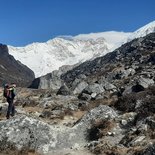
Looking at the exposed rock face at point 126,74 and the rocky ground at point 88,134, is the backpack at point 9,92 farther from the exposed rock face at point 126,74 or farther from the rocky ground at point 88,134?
the exposed rock face at point 126,74

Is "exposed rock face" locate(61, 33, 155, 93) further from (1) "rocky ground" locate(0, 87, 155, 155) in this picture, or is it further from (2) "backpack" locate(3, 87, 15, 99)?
(1) "rocky ground" locate(0, 87, 155, 155)

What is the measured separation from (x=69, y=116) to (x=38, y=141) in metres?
10.7

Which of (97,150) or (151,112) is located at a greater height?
(151,112)

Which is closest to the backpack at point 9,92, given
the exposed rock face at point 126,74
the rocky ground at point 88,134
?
the rocky ground at point 88,134

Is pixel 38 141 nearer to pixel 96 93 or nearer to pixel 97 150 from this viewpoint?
pixel 97 150

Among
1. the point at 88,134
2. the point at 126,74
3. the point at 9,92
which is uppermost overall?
the point at 126,74

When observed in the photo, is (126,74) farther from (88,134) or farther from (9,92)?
(88,134)

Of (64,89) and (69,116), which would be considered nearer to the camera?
(69,116)

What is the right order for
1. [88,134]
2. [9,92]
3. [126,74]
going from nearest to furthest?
[88,134], [9,92], [126,74]

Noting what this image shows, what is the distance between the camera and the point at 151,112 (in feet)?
87.5

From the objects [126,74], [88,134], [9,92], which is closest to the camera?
[88,134]

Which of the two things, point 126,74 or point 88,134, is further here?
point 126,74

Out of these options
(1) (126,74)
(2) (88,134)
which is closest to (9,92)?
(2) (88,134)

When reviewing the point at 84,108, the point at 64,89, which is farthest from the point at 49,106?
the point at 64,89
